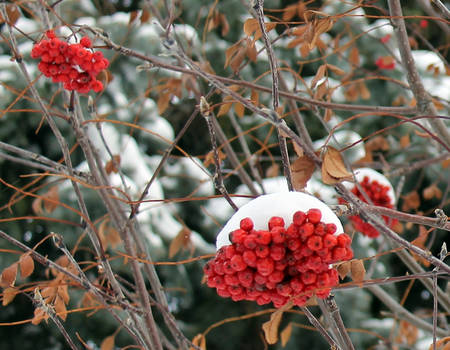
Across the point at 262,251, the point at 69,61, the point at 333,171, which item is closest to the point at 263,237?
the point at 262,251

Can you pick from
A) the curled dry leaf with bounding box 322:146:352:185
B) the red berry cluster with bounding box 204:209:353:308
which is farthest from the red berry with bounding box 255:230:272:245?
the curled dry leaf with bounding box 322:146:352:185

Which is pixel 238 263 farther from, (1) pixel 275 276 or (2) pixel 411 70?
(2) pixel 411 70

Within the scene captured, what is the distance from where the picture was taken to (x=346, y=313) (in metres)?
3.12

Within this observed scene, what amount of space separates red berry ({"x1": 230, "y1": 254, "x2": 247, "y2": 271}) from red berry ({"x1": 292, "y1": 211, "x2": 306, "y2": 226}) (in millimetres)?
77

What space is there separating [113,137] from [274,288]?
2.44 metres

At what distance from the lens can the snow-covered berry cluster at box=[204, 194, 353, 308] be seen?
66 cm

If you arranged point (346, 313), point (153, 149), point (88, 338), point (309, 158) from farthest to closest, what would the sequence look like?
point (153, 149) < point (346, 313) < point (88, 338) < point (309, 158)

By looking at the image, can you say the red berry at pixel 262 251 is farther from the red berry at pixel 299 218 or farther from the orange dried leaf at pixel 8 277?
the orange dried leaf at pixel 8 277

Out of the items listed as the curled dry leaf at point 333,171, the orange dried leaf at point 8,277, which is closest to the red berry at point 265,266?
the curled dry leaf at point 333,171

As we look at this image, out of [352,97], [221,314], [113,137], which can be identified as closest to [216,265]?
[352,97]

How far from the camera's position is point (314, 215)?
66 centimetres

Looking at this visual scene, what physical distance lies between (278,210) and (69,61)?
0.46m

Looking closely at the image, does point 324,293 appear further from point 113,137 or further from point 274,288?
point 113,137

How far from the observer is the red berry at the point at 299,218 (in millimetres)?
663
